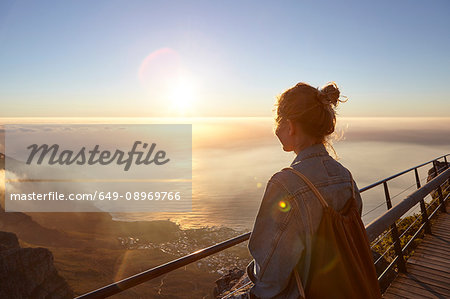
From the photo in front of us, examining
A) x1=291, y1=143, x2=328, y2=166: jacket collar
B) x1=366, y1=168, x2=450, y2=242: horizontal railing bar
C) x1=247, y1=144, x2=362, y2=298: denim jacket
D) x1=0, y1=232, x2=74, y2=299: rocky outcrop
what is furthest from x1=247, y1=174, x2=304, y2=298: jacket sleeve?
x1=0, y1=232, x2=74, y2=299: rocky outcrop

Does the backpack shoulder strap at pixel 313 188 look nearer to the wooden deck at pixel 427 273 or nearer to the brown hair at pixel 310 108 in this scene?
the brown hair at pixel 310 108

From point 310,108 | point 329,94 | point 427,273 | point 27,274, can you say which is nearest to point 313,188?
point 310,108

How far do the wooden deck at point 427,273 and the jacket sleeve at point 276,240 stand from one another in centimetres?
319

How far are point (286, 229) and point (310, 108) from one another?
1.83ft

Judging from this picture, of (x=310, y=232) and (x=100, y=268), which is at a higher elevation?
(x=310, y=232)

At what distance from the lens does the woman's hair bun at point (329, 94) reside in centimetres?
135

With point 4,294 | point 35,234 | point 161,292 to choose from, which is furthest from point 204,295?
point 35,234

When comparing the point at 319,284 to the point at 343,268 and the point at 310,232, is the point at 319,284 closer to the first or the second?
the point at 343,268

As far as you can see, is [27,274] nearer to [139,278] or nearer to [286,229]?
[139,278]

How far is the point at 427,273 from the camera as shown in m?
4.16

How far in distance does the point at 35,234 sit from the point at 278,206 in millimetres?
120885

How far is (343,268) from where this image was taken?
1.22 metres

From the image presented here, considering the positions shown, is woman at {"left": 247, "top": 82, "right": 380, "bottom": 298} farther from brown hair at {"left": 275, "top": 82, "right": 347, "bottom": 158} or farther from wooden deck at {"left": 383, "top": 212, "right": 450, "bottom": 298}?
wooden deck at {"left": 383, "top": 212, "right": 450, "bottom": 298}

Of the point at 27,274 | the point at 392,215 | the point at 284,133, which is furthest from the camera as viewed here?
the point at 27,274
